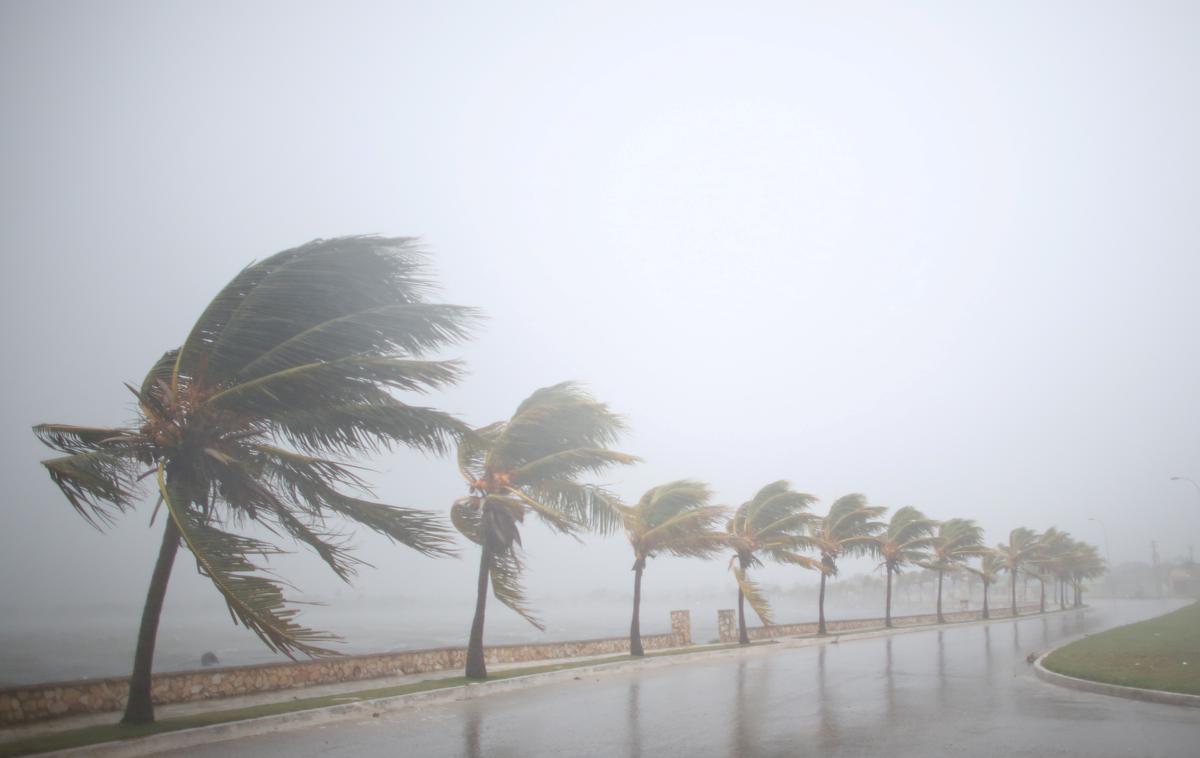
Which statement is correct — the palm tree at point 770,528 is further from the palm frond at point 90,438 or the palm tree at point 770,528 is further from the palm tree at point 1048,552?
the palm tree at point 1048,552

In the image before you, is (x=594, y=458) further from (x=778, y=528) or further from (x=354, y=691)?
(x=778, y=528)

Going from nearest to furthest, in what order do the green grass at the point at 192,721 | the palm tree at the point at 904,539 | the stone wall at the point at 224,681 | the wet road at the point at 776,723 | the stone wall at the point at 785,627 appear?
1. the green grass at the point at 192,721
2. the wet road at the point at 776,723
3. the stone wall at the point at 224,681
4. the stone wall at the point at 785,627
5. the palm tree at the point at 904,539

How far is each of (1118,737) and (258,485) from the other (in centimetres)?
1234

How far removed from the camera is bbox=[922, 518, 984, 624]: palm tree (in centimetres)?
5150

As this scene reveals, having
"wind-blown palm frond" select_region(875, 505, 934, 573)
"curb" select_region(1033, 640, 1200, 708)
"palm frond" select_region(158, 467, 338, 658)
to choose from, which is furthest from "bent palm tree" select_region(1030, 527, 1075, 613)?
"palm frond" select_region(158, 467, 338, 658)

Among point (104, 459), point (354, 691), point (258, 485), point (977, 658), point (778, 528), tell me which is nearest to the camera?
point (104, 459)

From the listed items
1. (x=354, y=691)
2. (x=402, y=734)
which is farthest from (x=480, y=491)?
(x=402, y=734)

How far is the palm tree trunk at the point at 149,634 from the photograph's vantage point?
1038cm

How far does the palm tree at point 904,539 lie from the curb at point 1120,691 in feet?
96.8

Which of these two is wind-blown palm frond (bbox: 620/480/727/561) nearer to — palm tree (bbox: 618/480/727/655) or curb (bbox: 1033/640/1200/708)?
palm tree (bbox: 618/480/727/655)

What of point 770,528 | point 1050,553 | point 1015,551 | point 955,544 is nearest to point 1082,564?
point 1050,553

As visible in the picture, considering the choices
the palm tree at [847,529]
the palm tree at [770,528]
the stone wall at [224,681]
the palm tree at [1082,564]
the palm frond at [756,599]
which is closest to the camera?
the stone wall at [224,681]

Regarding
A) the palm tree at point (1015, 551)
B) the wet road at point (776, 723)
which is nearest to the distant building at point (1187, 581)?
the palm tree at point (1015, 551)

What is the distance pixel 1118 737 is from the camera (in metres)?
9.30
